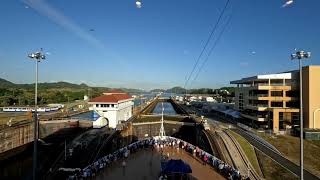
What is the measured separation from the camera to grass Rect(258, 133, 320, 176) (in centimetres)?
2836

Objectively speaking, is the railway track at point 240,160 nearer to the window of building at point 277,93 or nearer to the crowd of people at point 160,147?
the crowd of people at point 160,147

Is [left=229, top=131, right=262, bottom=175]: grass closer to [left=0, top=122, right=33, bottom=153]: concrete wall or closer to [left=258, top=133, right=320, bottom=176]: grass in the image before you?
[left=258, top=133, right=320, bottom=176]: grass

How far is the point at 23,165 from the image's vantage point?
3503 cm

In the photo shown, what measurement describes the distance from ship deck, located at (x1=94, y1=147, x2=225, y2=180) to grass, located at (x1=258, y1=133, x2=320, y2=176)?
35.7 feet

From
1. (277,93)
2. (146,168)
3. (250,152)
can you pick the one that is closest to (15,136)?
(146,168)

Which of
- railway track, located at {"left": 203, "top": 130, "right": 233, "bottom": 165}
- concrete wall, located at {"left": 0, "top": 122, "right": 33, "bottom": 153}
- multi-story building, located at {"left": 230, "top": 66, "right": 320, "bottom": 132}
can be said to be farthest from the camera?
multi-story building, located at {"left": 230, "top": 66, "right": 320, "bottom": 132}

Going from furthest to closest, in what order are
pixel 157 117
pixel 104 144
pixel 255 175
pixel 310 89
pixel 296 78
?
pixel 157 117
pixel 296 78
pixel 310 89
pixel 104 144
pixel 255 175

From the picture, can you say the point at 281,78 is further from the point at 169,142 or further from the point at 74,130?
the point at 74,130

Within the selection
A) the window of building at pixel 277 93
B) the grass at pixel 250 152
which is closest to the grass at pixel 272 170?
the grass at pixel 250 152

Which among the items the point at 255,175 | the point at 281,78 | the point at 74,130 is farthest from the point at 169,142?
the point at 281,78

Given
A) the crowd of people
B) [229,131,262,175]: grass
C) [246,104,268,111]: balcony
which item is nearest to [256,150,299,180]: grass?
[229,131,262,175]: grass

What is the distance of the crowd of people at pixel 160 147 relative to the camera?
20391 mm

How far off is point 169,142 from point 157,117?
2447cm

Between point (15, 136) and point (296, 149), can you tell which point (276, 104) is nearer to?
point (296, 149)
